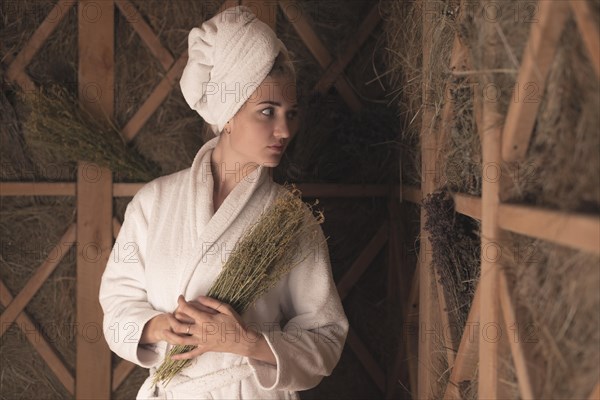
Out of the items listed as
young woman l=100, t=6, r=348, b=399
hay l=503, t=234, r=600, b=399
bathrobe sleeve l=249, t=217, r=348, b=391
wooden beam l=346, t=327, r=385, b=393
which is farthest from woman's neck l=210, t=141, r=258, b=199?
wooden beam l=346, t=327, r=385, b=393

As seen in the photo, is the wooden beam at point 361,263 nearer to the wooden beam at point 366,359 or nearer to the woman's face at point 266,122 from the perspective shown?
the wooden beam at point 366,359

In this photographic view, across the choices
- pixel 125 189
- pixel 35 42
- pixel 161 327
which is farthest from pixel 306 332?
pixel 35 42

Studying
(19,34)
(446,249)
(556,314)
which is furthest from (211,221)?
(19,34)

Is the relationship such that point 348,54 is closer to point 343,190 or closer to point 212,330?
point 343,190

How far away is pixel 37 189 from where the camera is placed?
2566 millimetres

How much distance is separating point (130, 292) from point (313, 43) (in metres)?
1.22

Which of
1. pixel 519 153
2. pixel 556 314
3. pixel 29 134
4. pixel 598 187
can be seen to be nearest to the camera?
pixel 598 187

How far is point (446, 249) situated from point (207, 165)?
2.37 feet

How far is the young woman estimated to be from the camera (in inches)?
68.2

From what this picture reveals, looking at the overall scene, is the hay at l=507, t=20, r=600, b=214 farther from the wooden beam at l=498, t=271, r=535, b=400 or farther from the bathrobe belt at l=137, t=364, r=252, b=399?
the bathrobe belt at l=137, t=364, r=252, b=399

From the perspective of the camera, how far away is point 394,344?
2.66 meters

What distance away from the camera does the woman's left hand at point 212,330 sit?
1667 millimetres

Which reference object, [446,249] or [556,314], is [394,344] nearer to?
[446,249]

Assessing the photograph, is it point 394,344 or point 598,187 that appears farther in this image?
point 394,344
